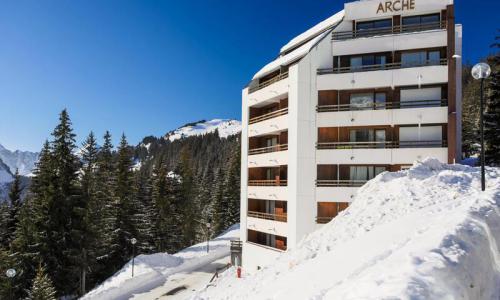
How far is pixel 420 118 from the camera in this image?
90.7 ft

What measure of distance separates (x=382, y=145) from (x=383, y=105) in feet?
10.1

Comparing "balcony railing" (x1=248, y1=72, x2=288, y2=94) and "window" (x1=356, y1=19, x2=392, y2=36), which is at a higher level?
"window" (x1=356, y1=19, x2=392, y2=36)

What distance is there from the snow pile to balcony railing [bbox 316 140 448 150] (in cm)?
677

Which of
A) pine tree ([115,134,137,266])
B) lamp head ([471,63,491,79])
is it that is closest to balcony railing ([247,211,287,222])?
lamp head ([471,63,491,79])

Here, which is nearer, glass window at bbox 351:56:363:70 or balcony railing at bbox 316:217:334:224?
balcony railing at bbox 316:217:334:224

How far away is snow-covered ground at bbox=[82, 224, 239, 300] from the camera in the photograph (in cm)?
3173

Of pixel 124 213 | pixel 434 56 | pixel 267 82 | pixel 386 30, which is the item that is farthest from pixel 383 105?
pixel 124 213

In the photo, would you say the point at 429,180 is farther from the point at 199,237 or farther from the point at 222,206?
the point at 199,237

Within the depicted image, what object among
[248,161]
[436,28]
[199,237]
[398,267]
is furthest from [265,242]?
[199,237]

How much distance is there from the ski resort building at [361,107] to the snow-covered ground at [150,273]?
36.4ft

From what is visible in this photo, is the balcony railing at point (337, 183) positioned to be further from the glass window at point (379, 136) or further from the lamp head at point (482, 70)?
the lamp head at point (482, 70)

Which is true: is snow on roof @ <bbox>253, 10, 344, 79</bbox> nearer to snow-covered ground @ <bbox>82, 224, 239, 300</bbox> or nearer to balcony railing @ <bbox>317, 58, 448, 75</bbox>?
balcony railing @ <bbox>317, 58, 448, 75</bbox>

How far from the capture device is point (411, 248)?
8.00 meters

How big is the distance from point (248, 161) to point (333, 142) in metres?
9.19
